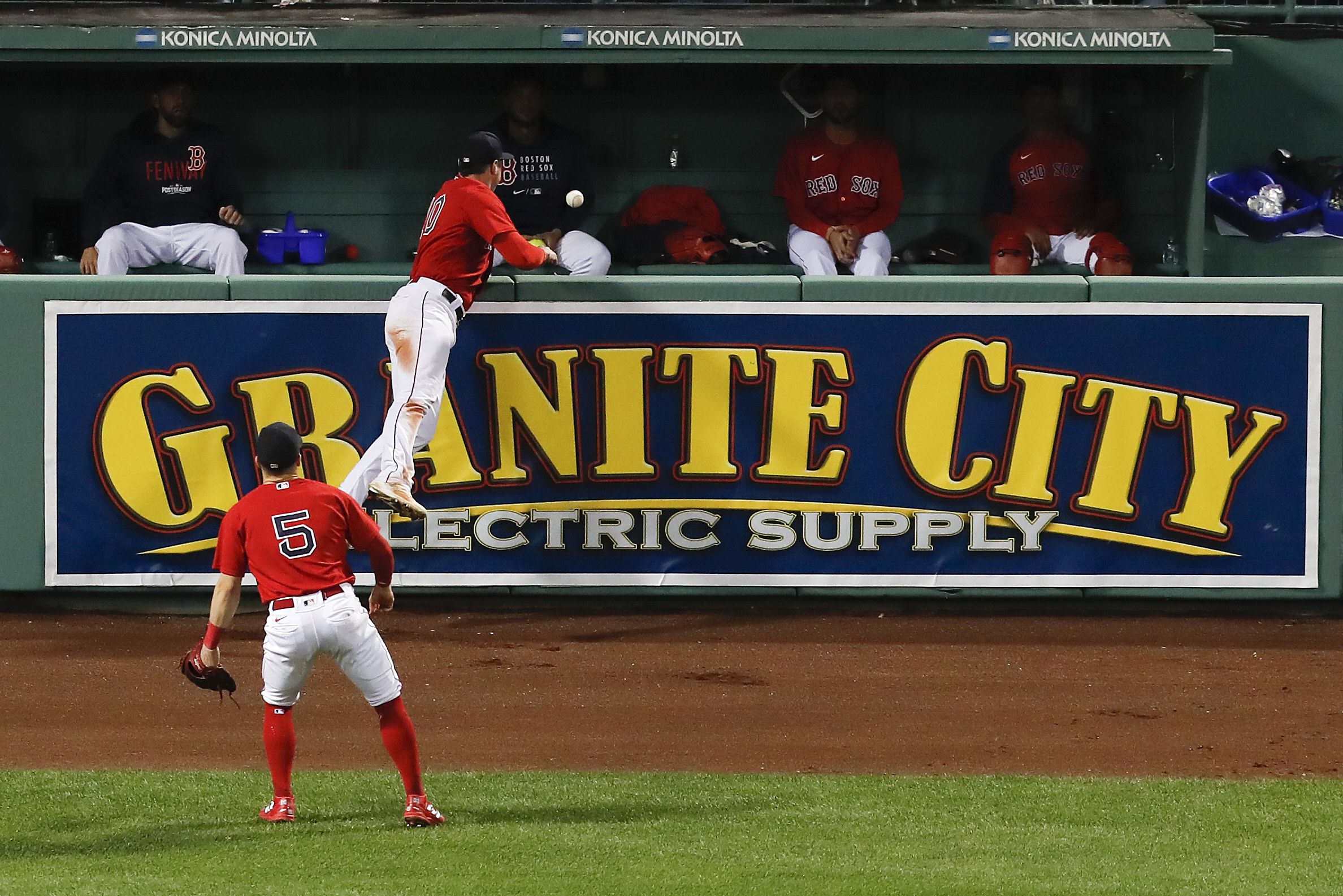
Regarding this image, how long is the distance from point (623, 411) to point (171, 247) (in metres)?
3.60

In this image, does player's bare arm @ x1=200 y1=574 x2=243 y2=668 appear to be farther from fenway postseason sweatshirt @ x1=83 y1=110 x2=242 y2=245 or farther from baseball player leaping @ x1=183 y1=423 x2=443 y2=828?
fenway postseason sweatshirt @ x1=83 y1=110 x2=242 y2=245

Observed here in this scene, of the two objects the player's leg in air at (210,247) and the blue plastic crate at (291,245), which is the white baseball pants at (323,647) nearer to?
the player's leg in air at (210,247)

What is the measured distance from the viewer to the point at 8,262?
1135 centimetres

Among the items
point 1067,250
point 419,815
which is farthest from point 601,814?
point 1067,250

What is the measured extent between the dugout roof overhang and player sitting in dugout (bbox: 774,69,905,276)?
62 cm

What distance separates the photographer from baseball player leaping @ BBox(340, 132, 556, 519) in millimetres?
8820

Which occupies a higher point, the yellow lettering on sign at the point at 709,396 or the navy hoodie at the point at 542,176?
the navy hoodie at the point at 542,176

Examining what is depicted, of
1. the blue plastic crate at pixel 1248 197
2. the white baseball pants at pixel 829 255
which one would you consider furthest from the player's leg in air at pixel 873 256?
the blue plastic crate at pixel 1248 197

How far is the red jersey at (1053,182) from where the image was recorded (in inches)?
472

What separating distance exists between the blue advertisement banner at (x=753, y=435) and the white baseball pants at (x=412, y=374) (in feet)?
1.38

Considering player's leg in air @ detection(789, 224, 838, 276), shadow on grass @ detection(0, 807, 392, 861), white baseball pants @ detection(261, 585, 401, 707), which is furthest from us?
player's leg in air @ detection(789, 224, 838, 276)

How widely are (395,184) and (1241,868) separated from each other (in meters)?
8.50

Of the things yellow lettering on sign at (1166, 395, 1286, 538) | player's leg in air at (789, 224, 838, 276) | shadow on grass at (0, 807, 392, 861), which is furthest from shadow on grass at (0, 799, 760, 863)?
player's leg in air at (789, 224, 838, 276)

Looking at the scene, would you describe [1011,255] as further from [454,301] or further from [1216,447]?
[454,301]
